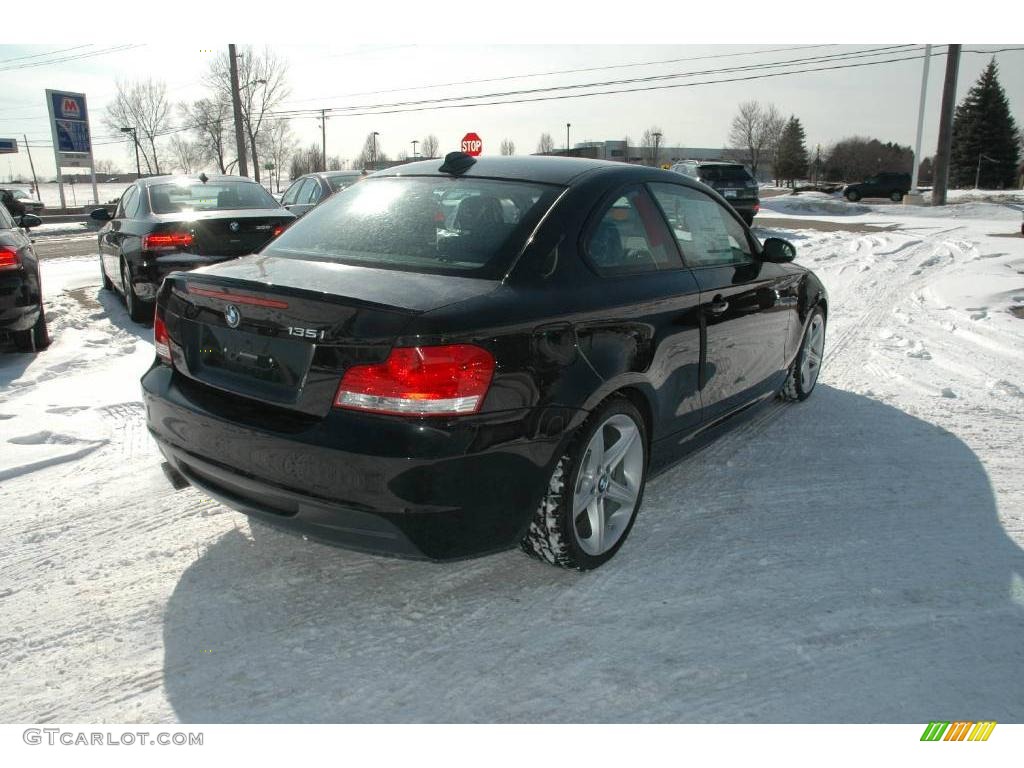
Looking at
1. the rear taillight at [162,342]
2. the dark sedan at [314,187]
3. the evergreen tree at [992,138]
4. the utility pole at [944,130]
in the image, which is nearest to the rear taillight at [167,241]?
the dark sedan at [314,187]

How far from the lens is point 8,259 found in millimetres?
6137

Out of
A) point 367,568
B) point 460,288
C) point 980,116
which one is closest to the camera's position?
point 460,288

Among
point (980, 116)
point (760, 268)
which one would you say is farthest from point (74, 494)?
point (980, 116)

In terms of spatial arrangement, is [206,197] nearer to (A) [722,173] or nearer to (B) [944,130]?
(A) [722,173]

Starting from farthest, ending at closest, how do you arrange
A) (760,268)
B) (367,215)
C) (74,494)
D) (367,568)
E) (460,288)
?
1. (760,268)
2. (74,494)
3. (367,215)
4. (367,568)
5. (460,288)

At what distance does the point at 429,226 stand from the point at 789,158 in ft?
264

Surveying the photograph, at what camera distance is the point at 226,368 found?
2.77m

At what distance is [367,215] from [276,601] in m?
1.62

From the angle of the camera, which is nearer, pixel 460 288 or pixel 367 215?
pixel 460 288

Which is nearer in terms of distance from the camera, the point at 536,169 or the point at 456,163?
the point at 536,169

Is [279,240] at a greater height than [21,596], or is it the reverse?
[279,240]

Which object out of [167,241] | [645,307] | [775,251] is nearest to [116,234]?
[167,241]

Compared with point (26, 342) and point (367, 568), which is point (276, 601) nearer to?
point (367, 568)

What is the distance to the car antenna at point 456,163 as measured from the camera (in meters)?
3.49
